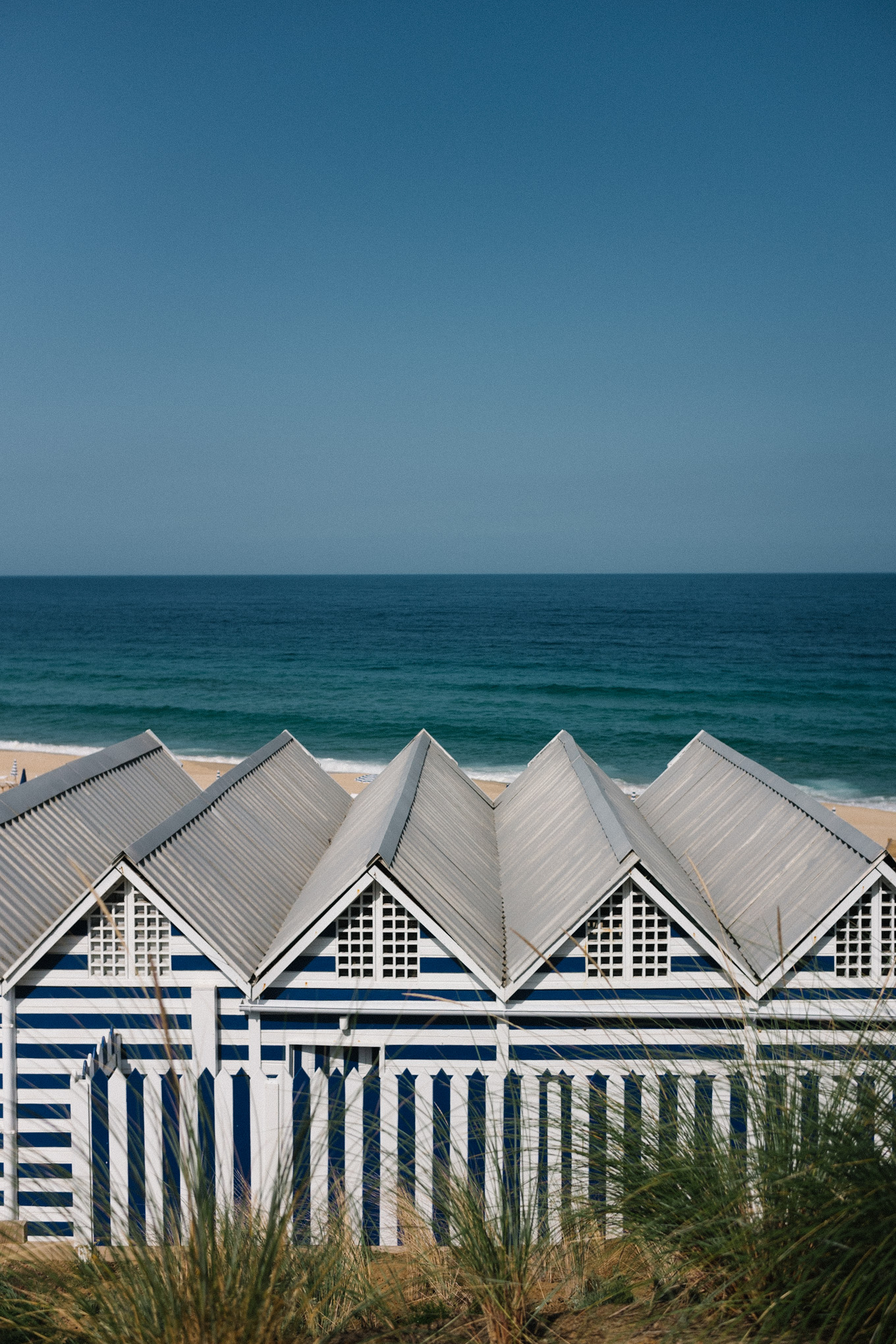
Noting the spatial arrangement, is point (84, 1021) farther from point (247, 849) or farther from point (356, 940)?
point (247, 849)

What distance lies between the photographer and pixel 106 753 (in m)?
12.8

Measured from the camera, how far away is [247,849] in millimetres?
10352

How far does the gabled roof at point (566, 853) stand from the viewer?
7.66 m

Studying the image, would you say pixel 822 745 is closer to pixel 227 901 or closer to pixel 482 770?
pixel 482 770

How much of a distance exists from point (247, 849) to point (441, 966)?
341 centimetres

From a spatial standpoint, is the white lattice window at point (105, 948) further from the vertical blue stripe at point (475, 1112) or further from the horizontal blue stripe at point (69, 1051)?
the vertical blue stripe at point (475, 1112)

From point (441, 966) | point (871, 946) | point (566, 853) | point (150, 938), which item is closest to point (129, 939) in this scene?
point (150, 938)

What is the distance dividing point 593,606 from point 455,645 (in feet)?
138

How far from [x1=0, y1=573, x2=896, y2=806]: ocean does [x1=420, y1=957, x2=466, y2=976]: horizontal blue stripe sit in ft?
88.2

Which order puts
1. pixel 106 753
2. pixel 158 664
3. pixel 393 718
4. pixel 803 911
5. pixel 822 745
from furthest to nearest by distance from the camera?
pixel 158 664 < pixel 393 718 < pixel 822 745 < pixel 106 753 < pixel 803 911

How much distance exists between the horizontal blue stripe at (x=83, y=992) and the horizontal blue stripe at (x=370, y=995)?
35 cm

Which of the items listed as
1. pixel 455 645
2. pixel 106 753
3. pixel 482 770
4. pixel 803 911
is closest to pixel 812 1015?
pixel 803 911

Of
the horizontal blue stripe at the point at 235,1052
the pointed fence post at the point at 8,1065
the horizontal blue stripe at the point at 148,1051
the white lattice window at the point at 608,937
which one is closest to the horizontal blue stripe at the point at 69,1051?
the horizontal blue stripe at the point at 148,1051

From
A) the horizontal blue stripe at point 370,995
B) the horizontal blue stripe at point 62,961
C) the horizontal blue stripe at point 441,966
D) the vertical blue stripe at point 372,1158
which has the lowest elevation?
the vertical blue stripe at point 372,1158
